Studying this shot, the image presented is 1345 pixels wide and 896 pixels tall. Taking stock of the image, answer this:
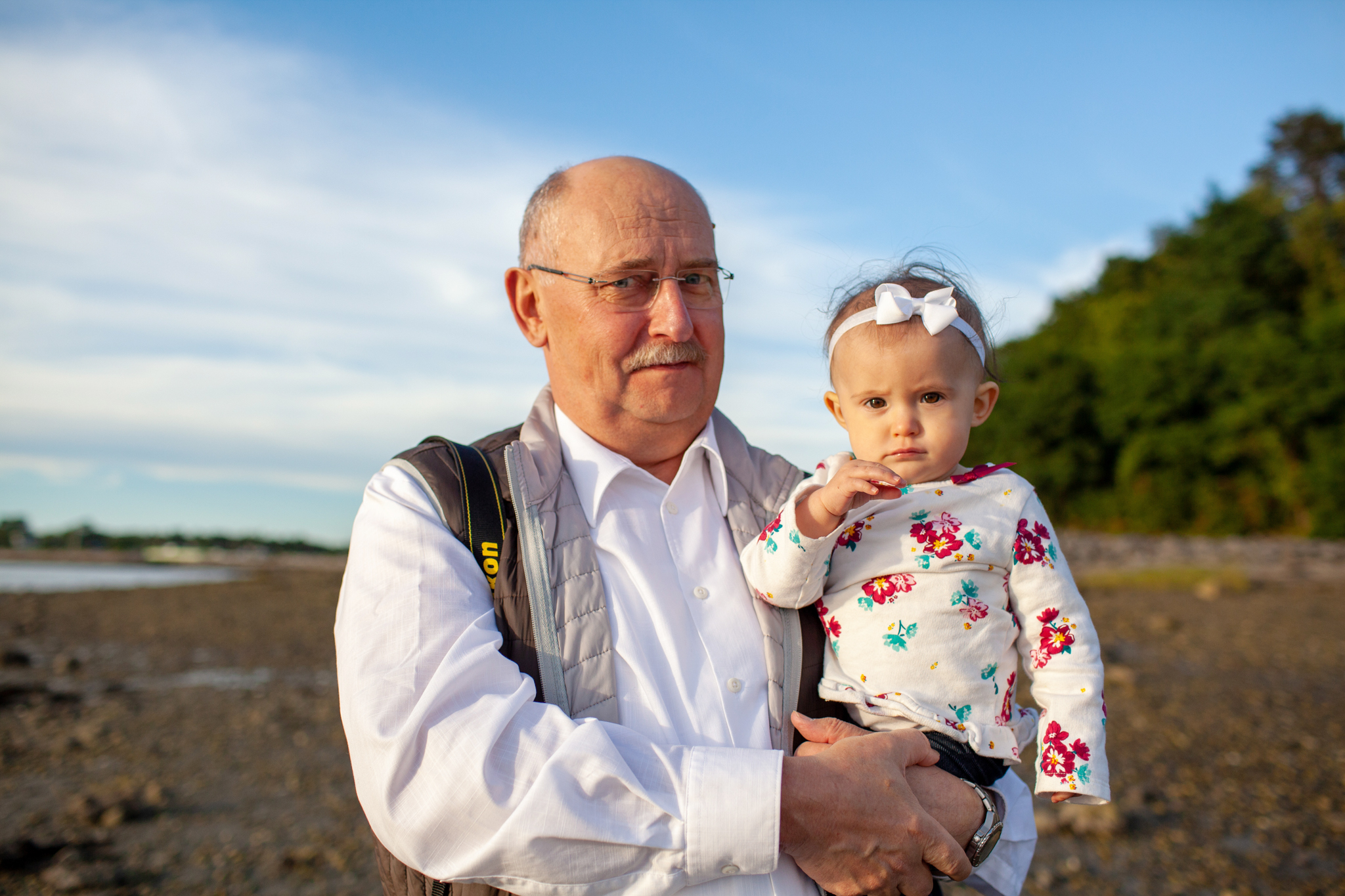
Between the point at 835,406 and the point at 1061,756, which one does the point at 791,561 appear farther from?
the point at 1061,756

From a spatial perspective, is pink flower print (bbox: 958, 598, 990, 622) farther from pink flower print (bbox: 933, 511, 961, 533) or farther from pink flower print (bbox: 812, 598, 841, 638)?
pink flower print (bbox: 812, 598, 841, 638)

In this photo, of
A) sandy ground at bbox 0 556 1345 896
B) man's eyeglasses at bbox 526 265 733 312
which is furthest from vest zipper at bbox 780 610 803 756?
sandy ground at bbox 0 556 1345 896

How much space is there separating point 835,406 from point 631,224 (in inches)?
31.2

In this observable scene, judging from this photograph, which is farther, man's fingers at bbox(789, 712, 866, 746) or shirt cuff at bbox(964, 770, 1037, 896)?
shirt cuff at bbox(964, 770, 1037, 896)

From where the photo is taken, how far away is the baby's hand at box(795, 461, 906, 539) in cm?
211

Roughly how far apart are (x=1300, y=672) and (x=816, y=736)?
33.7ft

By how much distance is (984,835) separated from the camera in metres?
2.27

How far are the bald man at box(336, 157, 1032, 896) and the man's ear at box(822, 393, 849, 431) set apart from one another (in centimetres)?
27

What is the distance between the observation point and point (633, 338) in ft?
8.94

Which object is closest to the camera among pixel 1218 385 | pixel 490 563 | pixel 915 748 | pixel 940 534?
pixel 915 748

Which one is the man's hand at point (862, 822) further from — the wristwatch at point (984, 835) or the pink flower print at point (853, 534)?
the pink flower print at point (853, 534)

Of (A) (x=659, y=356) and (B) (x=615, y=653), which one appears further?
(A) (x=659, y=356)

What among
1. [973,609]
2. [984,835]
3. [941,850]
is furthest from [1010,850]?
[973,609]

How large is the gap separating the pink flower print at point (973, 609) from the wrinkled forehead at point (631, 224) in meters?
1.24
